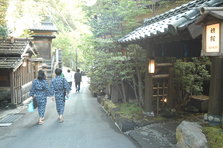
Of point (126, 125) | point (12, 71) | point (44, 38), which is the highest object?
point (44, 38)

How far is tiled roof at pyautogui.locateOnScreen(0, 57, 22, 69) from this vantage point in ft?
41.0

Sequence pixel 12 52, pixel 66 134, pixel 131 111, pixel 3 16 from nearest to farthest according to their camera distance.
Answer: pixel 66 134, pixel 131 111, pixel 3 16, pixel 12 52

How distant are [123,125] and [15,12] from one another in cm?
1012

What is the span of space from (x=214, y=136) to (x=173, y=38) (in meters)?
3.32

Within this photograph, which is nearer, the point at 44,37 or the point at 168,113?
the point at 168,113

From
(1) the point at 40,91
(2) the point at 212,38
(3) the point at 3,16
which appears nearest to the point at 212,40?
(2) the point at 212,38

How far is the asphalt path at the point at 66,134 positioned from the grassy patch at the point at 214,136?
2.41m

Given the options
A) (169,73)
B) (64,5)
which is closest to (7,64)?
(169,73)

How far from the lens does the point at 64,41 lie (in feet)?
110

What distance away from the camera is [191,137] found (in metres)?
4.96

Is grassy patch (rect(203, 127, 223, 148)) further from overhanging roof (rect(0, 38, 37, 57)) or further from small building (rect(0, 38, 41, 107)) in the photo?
overhanging roof (rect(0, 38, 37, 57))

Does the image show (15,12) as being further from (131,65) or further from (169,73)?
(169,73)

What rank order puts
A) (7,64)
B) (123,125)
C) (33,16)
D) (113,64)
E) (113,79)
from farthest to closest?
(33,16) < (7,64) < (113,79) < (113,64) < (123,125)

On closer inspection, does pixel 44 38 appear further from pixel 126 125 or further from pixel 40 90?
pixel 126 125
